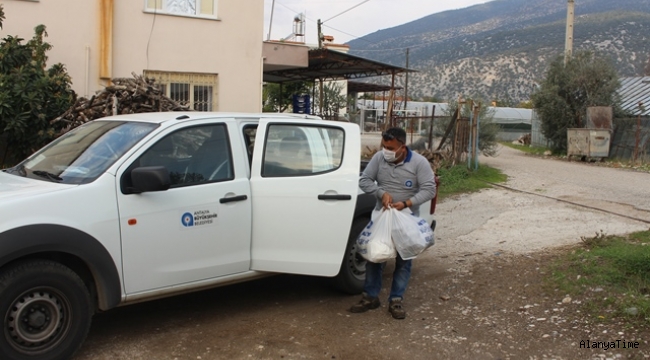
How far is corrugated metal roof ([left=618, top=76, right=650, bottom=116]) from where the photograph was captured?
81.1 ft

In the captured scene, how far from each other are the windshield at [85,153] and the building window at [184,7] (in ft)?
26.9

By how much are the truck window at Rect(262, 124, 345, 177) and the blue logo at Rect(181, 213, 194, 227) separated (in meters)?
0.79

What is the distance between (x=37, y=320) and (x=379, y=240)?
A: 2.68 meters

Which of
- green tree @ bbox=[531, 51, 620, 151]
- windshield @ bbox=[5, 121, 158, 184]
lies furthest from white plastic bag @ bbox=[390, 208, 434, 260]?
green tree @ bbox=[531, 51, 620, 151]

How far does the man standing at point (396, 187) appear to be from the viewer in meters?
5.49

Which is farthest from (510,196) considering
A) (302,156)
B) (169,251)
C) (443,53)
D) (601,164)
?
(443,53)

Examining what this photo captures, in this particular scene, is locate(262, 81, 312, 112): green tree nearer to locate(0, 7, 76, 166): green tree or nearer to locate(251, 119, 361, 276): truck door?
locate(0, 7, 76, 166): green tree

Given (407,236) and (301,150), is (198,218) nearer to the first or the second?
(301,150)

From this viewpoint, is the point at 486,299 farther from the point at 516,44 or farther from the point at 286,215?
the point at 516,44

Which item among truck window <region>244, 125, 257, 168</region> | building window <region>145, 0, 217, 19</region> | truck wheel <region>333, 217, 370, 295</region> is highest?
building window <region>145, 0, 217, 19</region>

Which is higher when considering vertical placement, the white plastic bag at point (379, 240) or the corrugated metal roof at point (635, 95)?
the corrugated metal roof at point (635, 95)

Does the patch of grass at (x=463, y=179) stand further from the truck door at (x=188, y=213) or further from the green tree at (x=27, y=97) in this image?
the truck door at (x=188, y=213)

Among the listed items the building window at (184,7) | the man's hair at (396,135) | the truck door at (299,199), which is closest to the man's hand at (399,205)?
the truck door at (299,199)

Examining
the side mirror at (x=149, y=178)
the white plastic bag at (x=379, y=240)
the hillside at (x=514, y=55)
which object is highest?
the hillside at (x=514, y=55)
